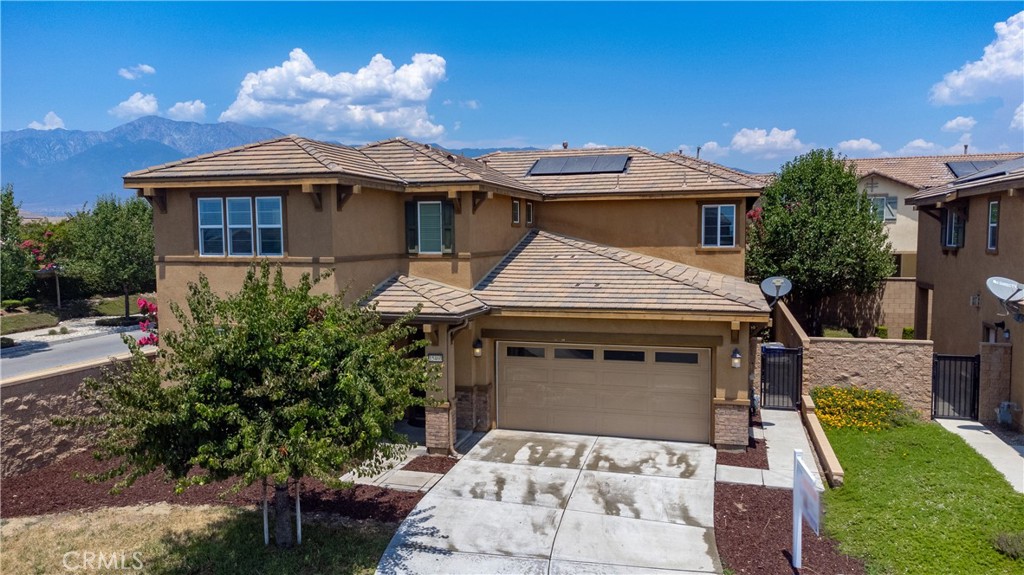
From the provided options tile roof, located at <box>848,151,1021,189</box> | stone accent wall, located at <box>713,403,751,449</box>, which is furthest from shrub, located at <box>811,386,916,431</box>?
tile roof, located at <box>848,151,1021,189</box>

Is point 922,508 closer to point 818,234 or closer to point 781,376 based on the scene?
point 781,376

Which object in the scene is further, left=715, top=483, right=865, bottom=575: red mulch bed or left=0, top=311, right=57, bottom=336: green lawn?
left=0, top=311, right=57, bottom=336: green lawn

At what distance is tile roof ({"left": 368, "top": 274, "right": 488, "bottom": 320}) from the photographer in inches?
495

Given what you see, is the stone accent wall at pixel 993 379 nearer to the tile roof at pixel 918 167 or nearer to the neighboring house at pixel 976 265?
the neighboring house at pixel 976 265

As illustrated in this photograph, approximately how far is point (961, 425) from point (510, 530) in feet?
35.0

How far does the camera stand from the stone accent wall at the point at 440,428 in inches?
507

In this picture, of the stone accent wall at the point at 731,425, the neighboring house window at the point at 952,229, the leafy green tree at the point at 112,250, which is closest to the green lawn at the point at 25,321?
the leafy green tree at the point at 112,250

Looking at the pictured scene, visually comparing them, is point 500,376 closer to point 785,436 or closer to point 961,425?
point 785,436

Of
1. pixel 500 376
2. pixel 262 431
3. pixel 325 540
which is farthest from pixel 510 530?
pixel 500 376

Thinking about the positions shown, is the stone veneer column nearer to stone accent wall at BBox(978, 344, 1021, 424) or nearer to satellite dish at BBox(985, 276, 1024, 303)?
stone accent wall at BBox(978, 344, 1021, 424)

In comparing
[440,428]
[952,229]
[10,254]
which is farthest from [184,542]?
[10,254]

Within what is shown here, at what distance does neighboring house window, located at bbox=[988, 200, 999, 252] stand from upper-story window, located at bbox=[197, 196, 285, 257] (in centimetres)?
1619

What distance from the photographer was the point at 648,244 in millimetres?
17734

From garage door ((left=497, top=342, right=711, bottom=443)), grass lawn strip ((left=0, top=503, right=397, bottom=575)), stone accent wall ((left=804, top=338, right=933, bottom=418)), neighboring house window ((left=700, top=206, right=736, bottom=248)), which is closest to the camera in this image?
grass lawn strip ((left=0, top=503, right=397, bottom=575))
